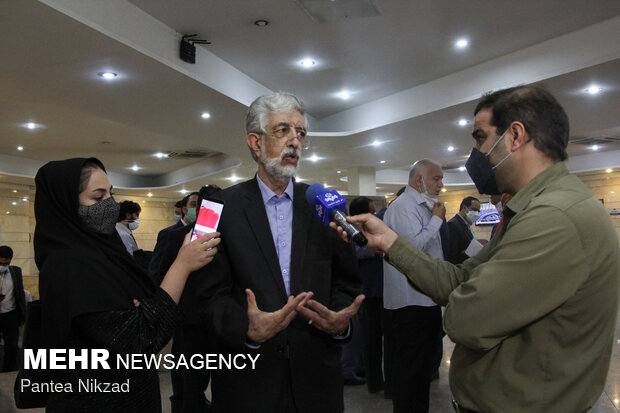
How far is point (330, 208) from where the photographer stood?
5.43 ft

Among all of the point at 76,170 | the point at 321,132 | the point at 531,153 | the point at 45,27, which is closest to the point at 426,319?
the point at 531,153

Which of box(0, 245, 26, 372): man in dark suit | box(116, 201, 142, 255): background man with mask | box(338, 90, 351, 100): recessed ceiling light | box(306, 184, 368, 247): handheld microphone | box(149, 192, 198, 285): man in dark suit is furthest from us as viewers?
box(338, 90, 351, 100): recessed ceiling light

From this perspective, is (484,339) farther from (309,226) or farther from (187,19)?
(187,19)

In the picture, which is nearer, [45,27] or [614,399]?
[614,399]

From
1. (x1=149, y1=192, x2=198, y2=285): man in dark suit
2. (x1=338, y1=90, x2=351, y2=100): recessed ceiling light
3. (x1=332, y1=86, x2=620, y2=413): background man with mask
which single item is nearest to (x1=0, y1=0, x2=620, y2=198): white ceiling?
(x1=338, y1=90, x2=351, y2=100): recessed ceiling light

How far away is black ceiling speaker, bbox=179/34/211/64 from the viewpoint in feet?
18.8

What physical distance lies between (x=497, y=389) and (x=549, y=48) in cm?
625

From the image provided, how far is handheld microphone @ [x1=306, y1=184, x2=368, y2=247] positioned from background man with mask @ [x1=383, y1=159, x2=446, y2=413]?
64.9 inches

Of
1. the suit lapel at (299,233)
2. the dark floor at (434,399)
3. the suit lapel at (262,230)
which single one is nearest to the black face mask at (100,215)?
the suit lapel at (262,230)

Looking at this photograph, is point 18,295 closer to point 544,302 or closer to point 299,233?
point 299,233

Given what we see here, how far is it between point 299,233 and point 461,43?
18.3 feet

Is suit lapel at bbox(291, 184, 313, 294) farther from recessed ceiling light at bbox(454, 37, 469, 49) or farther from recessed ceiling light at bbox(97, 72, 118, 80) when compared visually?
recessed ceiling light at bbox(454, 37, 469, 49)

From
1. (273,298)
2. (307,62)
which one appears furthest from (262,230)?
(307,62)

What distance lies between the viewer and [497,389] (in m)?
1.33
